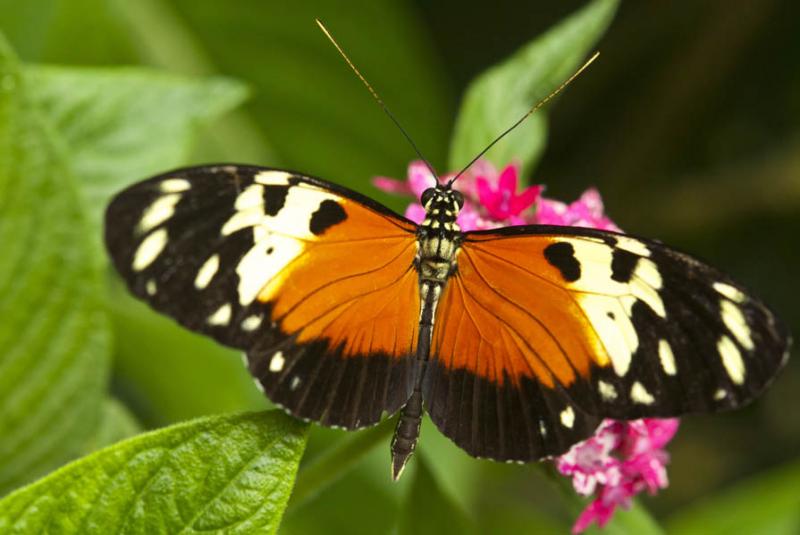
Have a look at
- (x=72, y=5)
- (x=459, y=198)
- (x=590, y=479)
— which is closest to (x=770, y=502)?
(x=590, y=479)

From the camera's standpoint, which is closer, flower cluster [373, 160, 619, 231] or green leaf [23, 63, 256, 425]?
flower cluster [373, 160, 619, 231]

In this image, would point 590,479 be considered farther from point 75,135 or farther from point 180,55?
point 180,55

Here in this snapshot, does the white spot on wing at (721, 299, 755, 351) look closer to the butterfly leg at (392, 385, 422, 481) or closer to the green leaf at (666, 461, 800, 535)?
the butterfly leg at (392, 385, 422, 481)

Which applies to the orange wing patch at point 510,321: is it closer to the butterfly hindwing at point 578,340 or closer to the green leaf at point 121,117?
the butterfly hindwing at point 578,340

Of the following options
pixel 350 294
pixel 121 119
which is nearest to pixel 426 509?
pixel 350 294

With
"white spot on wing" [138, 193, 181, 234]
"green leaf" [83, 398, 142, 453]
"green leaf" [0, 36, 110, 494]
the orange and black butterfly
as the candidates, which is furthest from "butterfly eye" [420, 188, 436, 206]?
"green leaf" [83, 398, 142, 453]

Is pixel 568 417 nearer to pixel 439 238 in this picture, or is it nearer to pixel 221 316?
pixel 439 238

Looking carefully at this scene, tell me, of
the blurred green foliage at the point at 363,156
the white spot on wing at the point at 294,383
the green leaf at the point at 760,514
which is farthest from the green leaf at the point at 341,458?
the green leaf at the point at 760,514
